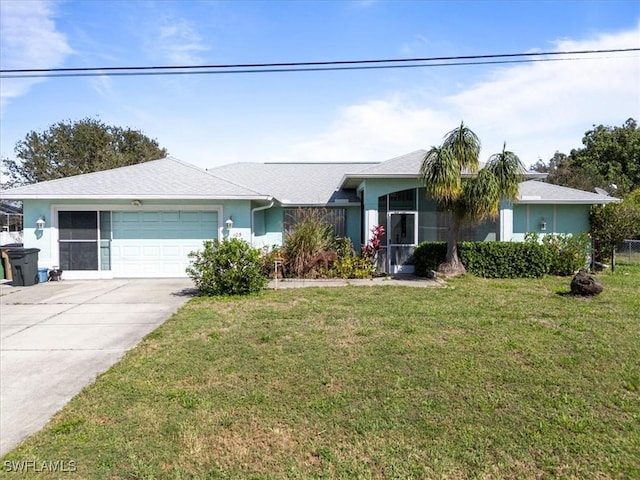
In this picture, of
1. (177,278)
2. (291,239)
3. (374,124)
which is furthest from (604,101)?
(177,278)

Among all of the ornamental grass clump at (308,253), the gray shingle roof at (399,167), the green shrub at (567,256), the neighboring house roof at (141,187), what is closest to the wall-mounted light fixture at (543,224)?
the green shrub at (567,256)

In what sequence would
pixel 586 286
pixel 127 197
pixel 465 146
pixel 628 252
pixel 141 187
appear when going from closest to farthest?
pixel 586 286 < pixel 465 146 < pixel 127 197 < pixel 141 187 < pixel 628 252

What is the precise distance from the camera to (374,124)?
15.3 metres

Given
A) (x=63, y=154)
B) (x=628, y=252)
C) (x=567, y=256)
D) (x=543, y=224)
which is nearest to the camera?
(x=567, y=256)

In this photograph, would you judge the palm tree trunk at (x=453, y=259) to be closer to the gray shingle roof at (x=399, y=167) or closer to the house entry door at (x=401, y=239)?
the house entry door at (x=401, y=239)

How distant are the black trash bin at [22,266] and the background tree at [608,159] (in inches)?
1328

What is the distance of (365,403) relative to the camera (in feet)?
12.3

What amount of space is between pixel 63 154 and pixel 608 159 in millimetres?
47899

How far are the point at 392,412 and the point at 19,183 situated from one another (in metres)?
40.8

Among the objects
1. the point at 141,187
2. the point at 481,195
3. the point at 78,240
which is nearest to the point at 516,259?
the point at 481,195

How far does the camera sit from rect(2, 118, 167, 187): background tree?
32750 mm

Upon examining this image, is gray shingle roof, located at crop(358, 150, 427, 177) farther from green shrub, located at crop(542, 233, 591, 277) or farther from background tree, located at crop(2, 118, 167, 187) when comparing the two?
background tree, located at crop(2, 118, 167, 187)

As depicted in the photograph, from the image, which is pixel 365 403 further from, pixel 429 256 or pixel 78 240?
pixel 78 240

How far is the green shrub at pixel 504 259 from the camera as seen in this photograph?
38.0 feet
